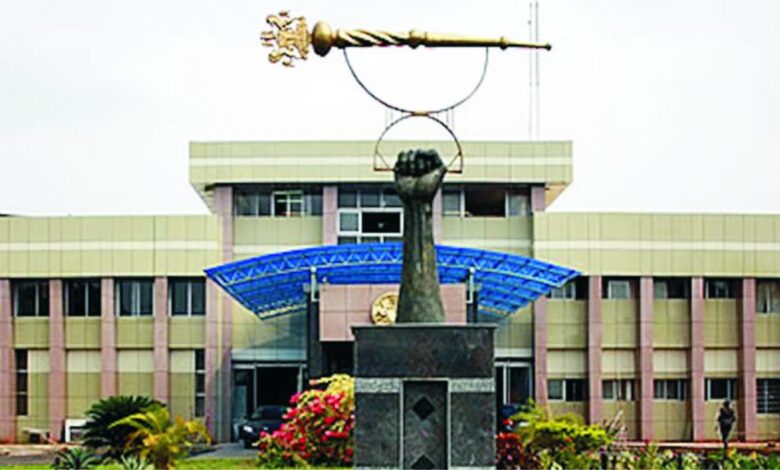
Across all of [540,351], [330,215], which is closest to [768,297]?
[540,351]

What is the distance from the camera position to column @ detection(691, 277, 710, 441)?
3597 cm

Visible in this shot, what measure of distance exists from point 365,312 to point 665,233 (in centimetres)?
906

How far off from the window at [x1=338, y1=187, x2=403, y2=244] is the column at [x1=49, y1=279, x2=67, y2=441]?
25.2 feet

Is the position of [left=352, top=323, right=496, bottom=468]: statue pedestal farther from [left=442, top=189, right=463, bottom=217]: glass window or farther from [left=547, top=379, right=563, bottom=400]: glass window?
[left=442, top=189, right=463, bottom=217]: glass window

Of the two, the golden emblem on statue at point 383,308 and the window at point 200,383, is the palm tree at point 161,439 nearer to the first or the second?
the golden emblem on statue at point 383,308

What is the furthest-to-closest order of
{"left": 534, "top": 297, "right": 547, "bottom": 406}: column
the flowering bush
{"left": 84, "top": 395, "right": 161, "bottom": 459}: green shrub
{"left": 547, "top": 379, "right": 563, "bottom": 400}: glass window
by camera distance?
{"left": 547, "top": 379, "right": 563, "bottom": 400}: glass window
{"left": 534, "top": 297, "right": 547, "bottom": 406}: column
{"left": 84, "top": 395, "right": 161, "bottom": 459}: green shrub
the flowering bush

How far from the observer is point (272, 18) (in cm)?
1489

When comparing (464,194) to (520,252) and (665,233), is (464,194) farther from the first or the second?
(665,233)

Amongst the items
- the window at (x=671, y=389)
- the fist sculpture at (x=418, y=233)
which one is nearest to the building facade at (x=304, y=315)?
the window at (x=671, y=389)

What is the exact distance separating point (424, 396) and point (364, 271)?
17.0 metres

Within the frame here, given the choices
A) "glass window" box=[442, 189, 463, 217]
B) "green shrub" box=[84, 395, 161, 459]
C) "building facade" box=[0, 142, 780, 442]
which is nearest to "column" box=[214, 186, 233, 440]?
"building facade" box=[0, 142, 780, 442]

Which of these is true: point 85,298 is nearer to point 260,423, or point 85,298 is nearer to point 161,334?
point 161,334

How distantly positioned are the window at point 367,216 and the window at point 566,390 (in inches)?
225

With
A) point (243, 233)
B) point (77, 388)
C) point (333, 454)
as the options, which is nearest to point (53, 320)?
point (77, 388)
